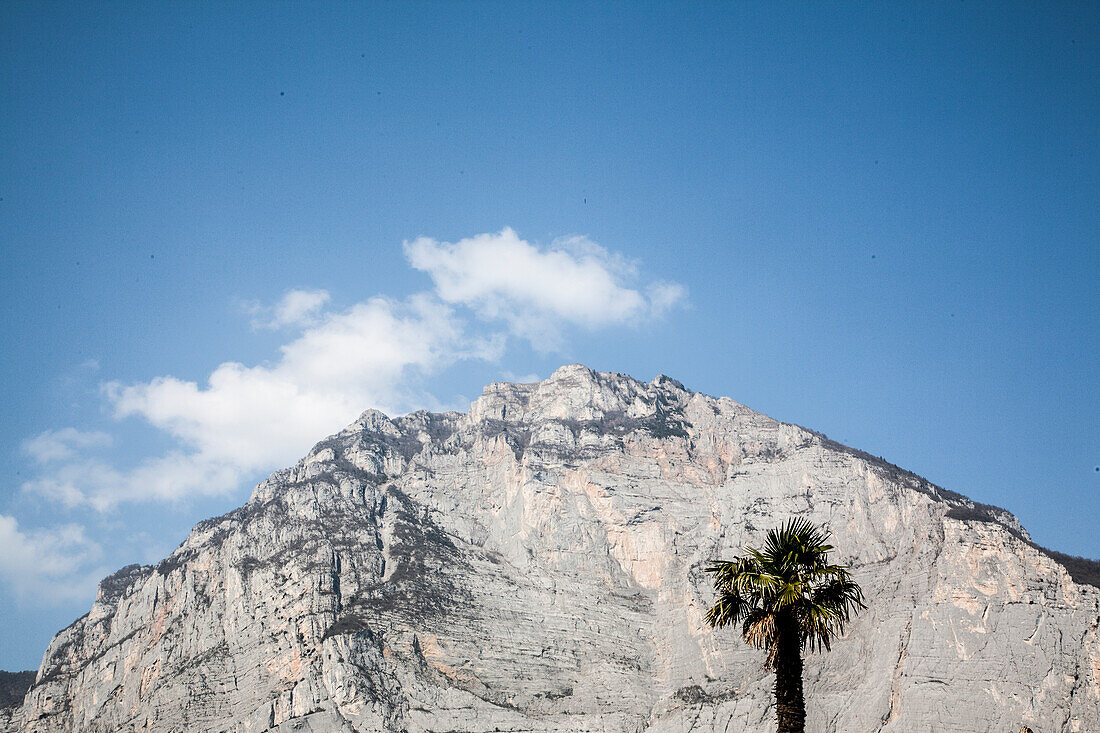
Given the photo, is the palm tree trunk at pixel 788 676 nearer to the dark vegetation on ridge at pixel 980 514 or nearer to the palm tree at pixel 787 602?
the palm tree at pixel 787 602

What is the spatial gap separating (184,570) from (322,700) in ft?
193

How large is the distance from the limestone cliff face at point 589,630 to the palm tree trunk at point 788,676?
109 meters

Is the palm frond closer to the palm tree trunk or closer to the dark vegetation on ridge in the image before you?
the palm tree trunk

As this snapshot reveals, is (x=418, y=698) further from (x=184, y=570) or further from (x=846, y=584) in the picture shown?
(x=846, y=584)

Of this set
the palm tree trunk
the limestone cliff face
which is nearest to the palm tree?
the palm tree trunk

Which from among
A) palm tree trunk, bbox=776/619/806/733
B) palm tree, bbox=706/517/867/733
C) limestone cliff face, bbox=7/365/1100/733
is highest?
limestone cliff face, bbox=7/365/1100/733

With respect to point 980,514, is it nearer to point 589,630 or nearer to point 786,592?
point 589,630

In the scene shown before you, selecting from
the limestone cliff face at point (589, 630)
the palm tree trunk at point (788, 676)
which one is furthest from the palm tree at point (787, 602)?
→ the limestone cliff face at point (589, 630)

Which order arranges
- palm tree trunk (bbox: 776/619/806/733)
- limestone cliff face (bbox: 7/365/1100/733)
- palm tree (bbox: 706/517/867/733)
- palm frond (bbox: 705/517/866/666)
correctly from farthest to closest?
1. limestone cliff face (bbox: 7/365/1100/733)
2. palm frond (bbox: 705/517/866/666)
3. palm tree (bbox: 706/517/867/733)
4. palm tree trunk (bbox: 776/619/806/733)

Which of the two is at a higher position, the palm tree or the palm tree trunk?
the palm tree

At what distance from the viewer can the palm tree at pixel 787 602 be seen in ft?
96.7

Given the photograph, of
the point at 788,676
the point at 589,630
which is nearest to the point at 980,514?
the point at 589,630

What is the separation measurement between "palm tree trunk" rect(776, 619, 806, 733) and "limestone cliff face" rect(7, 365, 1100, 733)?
108528 mm

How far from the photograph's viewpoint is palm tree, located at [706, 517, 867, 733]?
1161 inches
